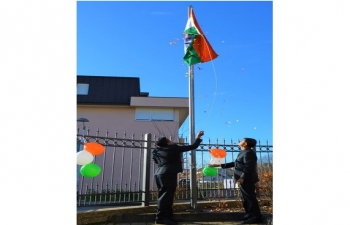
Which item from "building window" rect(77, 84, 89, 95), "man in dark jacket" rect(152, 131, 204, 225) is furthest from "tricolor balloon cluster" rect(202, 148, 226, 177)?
"building window" rect(77, 84, 89, 95)

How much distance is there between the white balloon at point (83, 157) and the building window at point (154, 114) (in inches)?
469

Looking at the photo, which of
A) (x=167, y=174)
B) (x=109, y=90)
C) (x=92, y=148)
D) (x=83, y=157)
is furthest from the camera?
(x=109, y=90)

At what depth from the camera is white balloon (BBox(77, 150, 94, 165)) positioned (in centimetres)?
416

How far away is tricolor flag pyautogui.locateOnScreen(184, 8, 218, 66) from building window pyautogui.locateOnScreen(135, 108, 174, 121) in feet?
35.1

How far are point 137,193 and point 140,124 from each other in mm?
10674

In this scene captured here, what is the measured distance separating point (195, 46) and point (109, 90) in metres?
12.4

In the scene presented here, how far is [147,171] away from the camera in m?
5.64

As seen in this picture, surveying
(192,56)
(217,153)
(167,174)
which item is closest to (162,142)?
(167,174)

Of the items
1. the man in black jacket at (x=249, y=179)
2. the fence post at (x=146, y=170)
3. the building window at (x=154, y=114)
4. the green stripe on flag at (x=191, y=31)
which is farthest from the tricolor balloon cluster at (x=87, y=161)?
the building window at (x=154, y=114)

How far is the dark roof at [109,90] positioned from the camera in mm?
16580

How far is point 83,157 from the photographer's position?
4.20 metres

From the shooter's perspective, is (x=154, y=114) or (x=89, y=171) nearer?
(x=89, y=171)

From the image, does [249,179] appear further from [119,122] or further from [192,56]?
[119,122]
